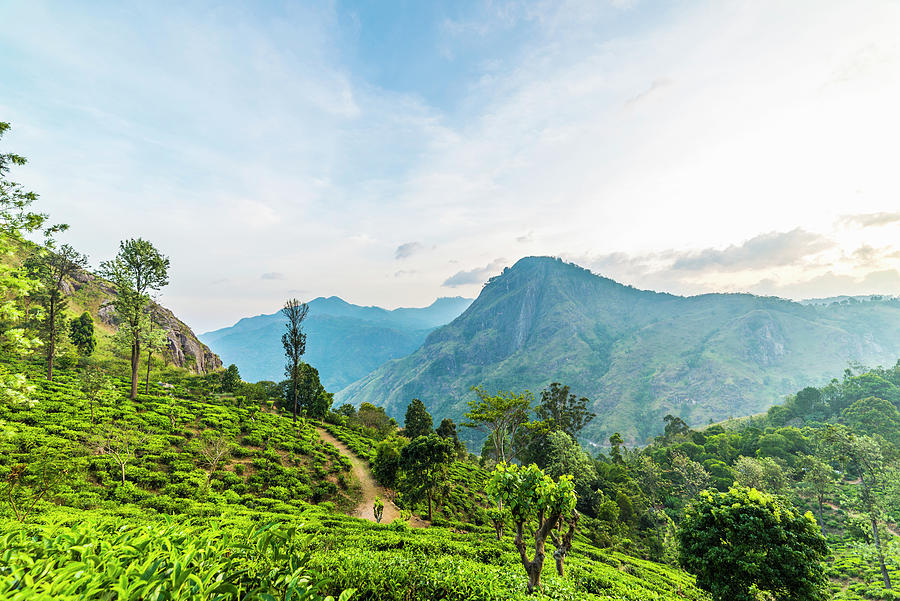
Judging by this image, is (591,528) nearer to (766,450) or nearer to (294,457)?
(294,457)

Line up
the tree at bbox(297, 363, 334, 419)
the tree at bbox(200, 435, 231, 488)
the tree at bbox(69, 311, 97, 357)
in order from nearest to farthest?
1. the tree at bbox(200, 435, 231, 488)
2. the tree at bbox(69, 311, 97, 357)
3. the tree at bbox(297, 363, 334, 419)

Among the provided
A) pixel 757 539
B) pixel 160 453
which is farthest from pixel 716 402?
pixel 160 453

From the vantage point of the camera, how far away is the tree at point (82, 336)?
1272 inches

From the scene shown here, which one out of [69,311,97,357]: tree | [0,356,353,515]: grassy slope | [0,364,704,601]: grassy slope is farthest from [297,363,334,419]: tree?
[69,311,97,357]: tree

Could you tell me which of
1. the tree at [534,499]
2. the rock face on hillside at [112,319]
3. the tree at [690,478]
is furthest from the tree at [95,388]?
the tree at [690,478]

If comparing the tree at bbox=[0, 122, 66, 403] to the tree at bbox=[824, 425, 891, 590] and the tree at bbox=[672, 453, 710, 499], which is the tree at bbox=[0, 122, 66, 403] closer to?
the tree at bbox=[824, 425, 891, 590]

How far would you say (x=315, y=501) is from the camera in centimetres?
1856

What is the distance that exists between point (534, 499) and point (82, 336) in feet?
158

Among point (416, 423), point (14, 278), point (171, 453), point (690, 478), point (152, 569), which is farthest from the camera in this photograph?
point (690, 478)

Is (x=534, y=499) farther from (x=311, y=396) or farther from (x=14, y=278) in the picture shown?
(x=311, y=396)

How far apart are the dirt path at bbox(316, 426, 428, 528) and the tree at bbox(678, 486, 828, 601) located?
13.4 meters

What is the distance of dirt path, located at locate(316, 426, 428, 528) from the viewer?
61.5ft

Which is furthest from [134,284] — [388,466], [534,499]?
[534,499]

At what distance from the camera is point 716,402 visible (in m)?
158
